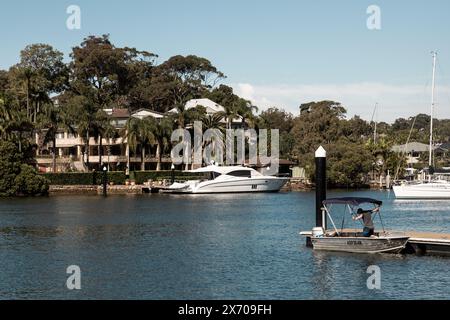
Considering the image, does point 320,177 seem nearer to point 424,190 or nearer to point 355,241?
point 355,241

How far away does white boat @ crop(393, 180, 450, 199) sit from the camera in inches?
3538

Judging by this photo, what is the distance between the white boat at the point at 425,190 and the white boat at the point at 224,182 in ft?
72.4

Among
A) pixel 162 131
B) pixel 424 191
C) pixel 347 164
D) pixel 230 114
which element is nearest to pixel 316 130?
pixel 347 164

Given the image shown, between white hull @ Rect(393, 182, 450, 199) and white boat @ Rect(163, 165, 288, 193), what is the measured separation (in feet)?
72.7

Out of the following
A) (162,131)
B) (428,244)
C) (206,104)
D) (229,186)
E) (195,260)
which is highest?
(206,104)

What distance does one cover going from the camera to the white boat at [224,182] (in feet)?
344

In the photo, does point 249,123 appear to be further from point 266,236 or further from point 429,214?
point 266,236

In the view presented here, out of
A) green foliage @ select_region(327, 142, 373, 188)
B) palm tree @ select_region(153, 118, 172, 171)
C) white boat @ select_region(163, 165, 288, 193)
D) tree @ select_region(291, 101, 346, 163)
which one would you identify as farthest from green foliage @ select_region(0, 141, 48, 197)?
tree @ select_region(291, 101, 346, 163)

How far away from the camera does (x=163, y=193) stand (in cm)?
10656

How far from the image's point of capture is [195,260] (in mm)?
38656

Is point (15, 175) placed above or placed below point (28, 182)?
above

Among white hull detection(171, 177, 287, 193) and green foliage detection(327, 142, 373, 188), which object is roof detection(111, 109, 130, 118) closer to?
white hull detection(171, 177, 287, 193)

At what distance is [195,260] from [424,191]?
58.0 metres

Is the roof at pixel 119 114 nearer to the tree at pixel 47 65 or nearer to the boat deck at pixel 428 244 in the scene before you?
the tree at pixel 47 65
